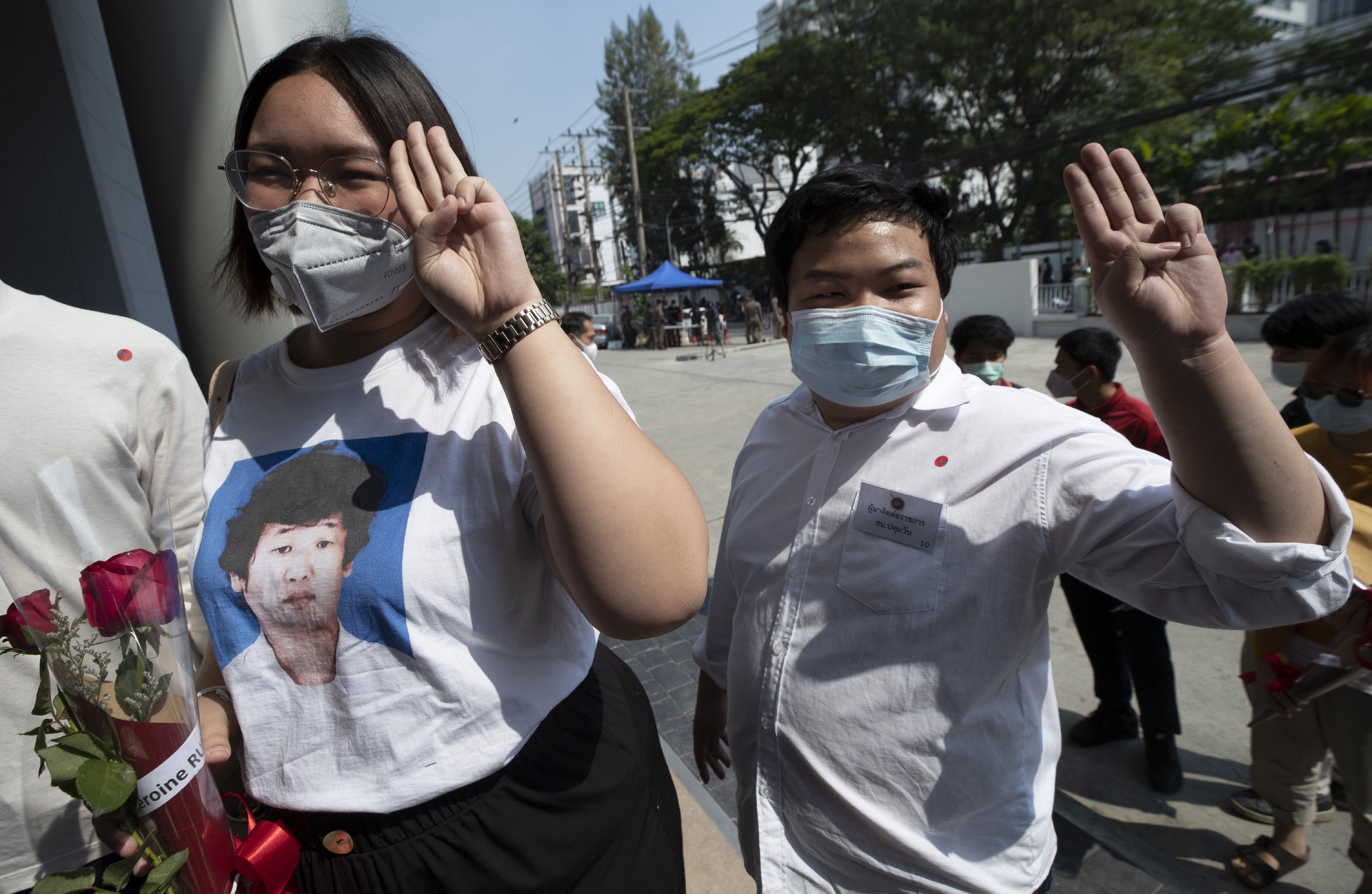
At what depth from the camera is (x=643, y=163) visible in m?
38.1

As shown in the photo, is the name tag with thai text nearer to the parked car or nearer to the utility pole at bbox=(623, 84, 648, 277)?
the parked car

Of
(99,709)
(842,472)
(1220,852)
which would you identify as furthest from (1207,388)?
(1220,852)

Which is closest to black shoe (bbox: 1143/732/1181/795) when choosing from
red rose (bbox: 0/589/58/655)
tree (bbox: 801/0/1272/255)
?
red rose (bbox: 0/589/58/655)

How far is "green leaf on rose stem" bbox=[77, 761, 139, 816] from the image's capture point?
35.4 inches

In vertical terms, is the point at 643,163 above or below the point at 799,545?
above

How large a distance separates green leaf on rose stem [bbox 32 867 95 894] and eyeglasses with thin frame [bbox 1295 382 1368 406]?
118 inches

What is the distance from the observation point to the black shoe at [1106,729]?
309 cm

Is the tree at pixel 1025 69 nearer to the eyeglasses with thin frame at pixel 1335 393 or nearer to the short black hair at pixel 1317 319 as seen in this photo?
the short black hair at pixel 1317 319

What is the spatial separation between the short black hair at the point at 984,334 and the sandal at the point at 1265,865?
2108 mm

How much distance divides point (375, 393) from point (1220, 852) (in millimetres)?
3085

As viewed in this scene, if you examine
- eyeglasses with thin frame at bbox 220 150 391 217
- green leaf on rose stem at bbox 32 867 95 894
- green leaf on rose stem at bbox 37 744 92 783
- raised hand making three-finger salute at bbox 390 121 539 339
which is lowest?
green leaf on rose stem at bbox 32 867 95 894

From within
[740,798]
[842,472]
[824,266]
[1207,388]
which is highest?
[824,266]

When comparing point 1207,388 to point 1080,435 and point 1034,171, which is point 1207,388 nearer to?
point 1080,435

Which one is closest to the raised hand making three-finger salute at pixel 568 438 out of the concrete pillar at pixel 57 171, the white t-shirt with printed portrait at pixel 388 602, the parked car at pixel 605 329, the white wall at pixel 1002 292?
the white t-shirt with printed portrait at pixel 388 602
